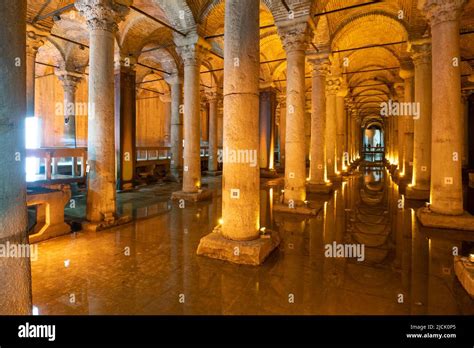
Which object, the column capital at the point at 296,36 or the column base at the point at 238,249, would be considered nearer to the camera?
the column base at the point at 238,249

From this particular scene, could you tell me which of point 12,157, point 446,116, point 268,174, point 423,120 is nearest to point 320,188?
point 423,120

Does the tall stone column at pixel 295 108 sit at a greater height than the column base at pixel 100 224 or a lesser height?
greater

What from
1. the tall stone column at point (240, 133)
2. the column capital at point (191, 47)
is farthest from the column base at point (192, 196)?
the tall stone column at point (240, 133)

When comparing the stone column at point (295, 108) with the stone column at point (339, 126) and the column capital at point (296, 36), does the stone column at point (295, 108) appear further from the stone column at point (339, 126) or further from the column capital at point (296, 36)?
the stone column at point (339, 126)

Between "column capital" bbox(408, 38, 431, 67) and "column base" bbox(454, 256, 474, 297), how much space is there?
8364 millimetres

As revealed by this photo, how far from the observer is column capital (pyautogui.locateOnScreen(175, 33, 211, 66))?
1023 centimetres

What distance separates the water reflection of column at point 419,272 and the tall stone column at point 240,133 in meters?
2.17

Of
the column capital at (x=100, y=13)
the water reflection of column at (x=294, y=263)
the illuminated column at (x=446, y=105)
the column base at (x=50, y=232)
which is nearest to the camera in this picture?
the water reflection of column at (x=294, y=263)

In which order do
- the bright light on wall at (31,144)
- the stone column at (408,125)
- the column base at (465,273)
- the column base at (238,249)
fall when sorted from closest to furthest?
1. the column base at (465,273)
2. the column base at (238,249)
3. the bright light on wall at (31,144)
4. the stone column at (408,125)

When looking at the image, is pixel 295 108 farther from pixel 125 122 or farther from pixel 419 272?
pixel 125 122

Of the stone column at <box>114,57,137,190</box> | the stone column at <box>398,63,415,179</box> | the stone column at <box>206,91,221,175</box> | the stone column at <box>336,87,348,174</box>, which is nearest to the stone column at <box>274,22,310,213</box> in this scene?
the stone column at <box>398,63,415,179</box>

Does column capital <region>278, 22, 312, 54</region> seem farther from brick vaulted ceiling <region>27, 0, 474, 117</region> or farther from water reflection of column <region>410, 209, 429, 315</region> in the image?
water reflection of column <region>410, 209, 429, 315</region>

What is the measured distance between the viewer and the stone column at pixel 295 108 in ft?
27.2

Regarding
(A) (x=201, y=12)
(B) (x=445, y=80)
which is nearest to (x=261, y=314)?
(B) (x=445, y=80)
